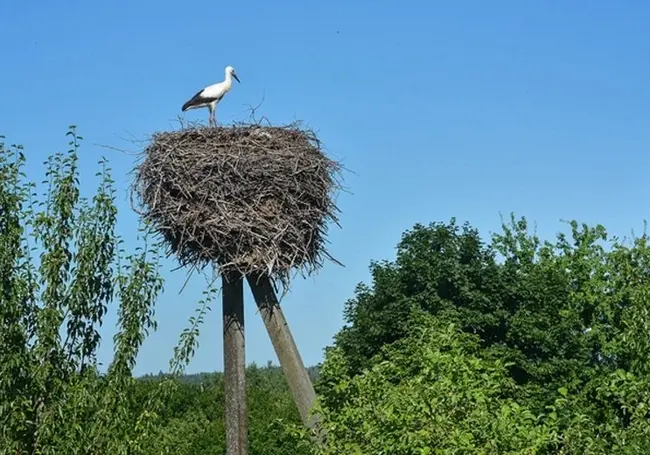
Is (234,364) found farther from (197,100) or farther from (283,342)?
(197,100)

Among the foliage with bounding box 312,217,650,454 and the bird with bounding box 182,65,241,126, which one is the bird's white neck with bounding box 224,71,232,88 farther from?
the foliage with bounding box 312,217,650,454

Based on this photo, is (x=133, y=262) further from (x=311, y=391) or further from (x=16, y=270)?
(x=311, y=391)

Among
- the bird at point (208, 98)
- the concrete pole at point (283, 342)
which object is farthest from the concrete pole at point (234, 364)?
the bird at point (208, 98)

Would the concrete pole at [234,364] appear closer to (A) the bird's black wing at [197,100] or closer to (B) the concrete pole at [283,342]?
(B) the concrete pole at [283,342]

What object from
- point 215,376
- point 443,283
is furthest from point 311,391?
point 215,376

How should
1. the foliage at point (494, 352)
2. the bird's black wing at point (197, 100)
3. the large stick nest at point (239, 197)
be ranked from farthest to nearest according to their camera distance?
the bird's black wing at point (197, 100), the large stick nest at point (239, 197), the foliage at point (494, 352)

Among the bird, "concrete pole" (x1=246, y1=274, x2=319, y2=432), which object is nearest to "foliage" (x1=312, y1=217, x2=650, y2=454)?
"concrete pole" (x1=246, y1=274, x2=319, y2=432)

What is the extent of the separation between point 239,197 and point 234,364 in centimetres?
140

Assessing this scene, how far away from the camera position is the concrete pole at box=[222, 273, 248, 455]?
839 cm

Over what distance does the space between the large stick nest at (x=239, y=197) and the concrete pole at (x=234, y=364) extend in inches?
7.6

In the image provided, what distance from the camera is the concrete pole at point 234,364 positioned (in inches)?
330

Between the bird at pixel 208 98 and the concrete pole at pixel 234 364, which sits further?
the bird at pixel 208 98

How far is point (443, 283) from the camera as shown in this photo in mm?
24984

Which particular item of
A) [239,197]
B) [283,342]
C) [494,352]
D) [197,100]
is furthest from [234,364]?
[494,352]
